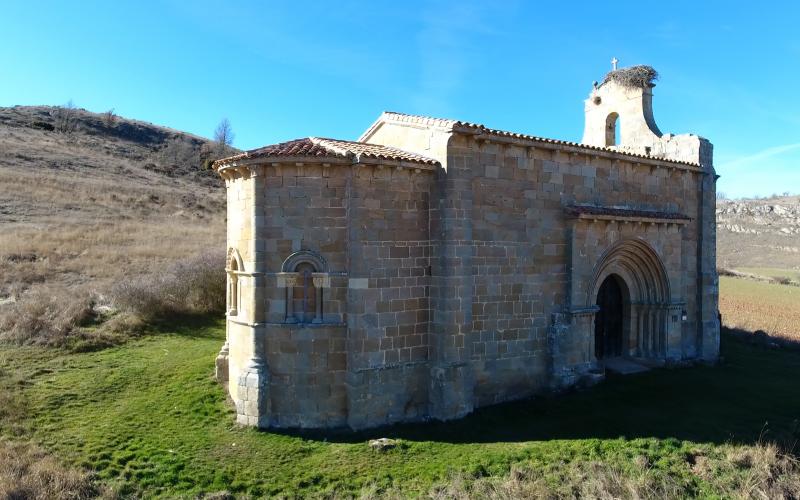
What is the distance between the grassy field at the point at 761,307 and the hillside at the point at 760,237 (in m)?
15.5

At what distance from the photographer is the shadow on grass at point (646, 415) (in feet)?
33.1

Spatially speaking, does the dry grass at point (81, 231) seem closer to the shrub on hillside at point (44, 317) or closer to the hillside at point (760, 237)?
the shrub on hillside at point (44, 317)

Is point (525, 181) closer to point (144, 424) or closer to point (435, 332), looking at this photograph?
point (435, 332)

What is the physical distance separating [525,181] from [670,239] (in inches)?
227

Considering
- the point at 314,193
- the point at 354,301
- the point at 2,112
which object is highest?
the point at 2,112

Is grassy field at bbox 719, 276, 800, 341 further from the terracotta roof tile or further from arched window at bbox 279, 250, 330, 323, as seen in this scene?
arched window at bbox 279, 250, 330, 323

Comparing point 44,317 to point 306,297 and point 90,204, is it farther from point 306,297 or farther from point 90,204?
point 90,204

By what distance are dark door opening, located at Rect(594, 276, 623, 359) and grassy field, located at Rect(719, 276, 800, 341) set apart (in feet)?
33.7

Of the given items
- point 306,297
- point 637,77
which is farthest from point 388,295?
point 637,77

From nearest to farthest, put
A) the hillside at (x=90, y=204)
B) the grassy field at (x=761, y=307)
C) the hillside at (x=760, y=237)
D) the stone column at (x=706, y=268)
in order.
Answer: the stone column at (x=706, y=268) → the hillside at (x=90, y=204) → the grassy field at (x=761, y=307) → the hillside at (x=760, y=237)

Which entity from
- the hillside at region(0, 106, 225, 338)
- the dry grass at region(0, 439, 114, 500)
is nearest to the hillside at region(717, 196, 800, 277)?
the hillside at region(0, 106, 225, 338)

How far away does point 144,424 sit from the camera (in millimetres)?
10195

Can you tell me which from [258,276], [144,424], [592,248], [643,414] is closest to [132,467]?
[144,424]

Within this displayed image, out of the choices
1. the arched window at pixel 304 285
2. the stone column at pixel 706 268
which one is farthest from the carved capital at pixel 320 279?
the stone column at pixel 706 268
